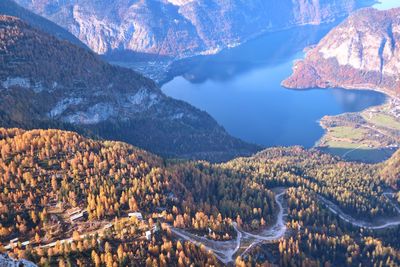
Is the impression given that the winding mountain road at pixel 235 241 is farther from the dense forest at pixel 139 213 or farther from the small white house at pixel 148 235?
the small white house at pixel 148 235

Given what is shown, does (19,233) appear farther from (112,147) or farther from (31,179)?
(112,147)

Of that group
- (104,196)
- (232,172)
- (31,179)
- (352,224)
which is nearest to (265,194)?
→ (232,172)

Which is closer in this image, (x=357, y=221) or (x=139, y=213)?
(x=139, y=213)

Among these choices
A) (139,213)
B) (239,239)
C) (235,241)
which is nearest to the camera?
(139,213)

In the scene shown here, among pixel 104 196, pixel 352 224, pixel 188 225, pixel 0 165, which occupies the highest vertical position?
pixel 0 165

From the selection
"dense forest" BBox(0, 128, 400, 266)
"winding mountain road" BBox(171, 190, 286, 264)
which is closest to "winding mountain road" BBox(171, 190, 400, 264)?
"winding mountain road" BBox(171, 190, 286, 264)

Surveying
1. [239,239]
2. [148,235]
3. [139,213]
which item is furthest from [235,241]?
[148,235]

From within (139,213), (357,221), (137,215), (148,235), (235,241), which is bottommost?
(357,221)

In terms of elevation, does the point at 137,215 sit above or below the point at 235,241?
above

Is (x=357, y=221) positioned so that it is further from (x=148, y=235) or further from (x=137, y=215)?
(x=148, y=235)
